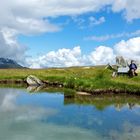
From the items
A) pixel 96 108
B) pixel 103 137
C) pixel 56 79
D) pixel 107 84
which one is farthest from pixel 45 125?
pixel 56 79

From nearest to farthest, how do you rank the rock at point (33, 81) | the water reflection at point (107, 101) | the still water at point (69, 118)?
1. the still water at point (69, 118)
2. the water reflection at point (107, 101)
3. the rock at point (33, 81)

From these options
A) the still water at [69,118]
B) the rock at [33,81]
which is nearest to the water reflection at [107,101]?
the still water at [69,118]

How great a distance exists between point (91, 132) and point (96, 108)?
1416 cm

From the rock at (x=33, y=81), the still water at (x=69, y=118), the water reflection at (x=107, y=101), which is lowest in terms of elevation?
the still water at (x=69, y=118)

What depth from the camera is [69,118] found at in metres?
38.1

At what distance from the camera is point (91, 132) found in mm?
31703

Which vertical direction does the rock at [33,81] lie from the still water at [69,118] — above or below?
above

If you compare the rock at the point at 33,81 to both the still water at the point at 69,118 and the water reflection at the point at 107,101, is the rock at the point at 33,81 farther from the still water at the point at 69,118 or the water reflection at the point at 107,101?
the water reflection at the point at 107,101

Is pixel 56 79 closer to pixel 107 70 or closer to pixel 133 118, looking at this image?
pixel 107 70

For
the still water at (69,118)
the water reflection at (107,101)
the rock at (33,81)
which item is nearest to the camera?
the still water at (69,118)

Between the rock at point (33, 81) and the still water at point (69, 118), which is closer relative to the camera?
the still water at point (69, 118)

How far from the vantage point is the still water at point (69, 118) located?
30.6m

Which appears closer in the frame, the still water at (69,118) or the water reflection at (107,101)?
the still water at (69,118)

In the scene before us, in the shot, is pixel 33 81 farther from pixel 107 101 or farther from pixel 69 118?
pixel 69 118
